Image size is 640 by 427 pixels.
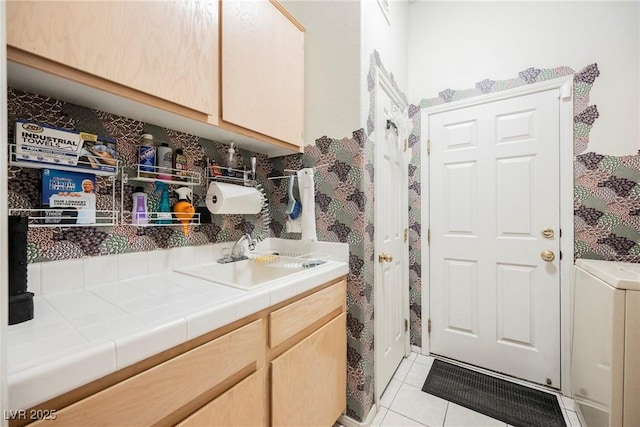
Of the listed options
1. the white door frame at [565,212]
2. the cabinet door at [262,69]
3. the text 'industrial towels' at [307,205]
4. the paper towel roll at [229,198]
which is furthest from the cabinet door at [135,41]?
the white door frame at [565,212]

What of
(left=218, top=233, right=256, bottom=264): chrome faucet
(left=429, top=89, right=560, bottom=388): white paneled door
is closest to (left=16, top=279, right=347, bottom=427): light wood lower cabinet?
(left=218, top=233, right=256, bottom=264): chrome faucet

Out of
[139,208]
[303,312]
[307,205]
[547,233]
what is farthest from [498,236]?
[139,208]

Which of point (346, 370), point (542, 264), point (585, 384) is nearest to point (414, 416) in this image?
point (346, 370)

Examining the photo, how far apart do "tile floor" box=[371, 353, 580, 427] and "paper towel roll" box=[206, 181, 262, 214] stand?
1385 mm

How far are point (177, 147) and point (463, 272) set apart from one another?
2.08 metres

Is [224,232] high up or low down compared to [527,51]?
down

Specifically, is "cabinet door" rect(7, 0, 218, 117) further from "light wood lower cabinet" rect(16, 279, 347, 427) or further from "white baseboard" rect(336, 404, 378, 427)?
"white baseboard" rect(336, 404, 378, 427)

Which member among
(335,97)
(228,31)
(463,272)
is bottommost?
(463,272)

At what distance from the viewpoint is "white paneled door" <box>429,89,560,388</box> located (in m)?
1.81

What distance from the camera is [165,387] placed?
66cm

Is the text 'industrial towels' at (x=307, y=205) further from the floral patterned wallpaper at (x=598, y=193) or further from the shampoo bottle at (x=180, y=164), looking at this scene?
the floral patterned wallpaper at (x=598, y=193)

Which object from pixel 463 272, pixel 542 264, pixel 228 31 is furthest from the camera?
pixel 463 272

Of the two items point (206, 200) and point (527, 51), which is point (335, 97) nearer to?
point (206, 200)

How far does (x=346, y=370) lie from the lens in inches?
58.9
